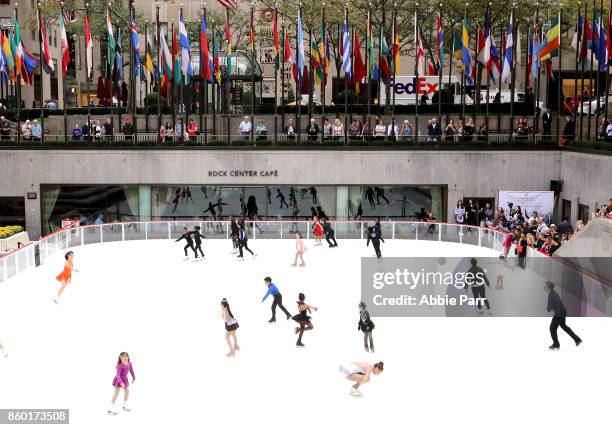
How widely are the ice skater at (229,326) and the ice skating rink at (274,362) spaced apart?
0.19 metres

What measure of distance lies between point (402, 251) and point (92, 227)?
389 inches

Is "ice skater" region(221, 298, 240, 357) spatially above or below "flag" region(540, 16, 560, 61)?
below

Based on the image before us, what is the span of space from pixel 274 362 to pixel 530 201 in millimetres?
18519

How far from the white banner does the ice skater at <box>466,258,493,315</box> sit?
13.9 metres

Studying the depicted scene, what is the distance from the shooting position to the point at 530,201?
31188 millimetres

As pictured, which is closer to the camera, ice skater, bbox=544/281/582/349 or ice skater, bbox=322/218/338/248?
ice skater, bbox=544/281/582/349

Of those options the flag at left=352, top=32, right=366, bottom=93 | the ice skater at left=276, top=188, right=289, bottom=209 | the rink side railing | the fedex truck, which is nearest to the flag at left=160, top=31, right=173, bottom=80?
the ice skater at left=276, top=188, right=289, bottom=209

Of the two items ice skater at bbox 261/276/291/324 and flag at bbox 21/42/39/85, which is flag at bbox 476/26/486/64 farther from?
ice skater at bbox 261/276/291/324

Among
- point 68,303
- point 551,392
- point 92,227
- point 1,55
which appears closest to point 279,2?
point 1,55

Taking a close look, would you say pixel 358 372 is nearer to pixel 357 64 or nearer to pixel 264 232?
pixel 264 232

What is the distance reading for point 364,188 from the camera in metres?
33.5

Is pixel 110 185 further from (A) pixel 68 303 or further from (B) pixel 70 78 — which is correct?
(B) pixel 70 78

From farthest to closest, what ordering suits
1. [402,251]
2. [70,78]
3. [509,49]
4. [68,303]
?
[70,78] < [509,49] < [402,251] < [68,303]

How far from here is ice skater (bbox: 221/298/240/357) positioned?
15.1 meters
